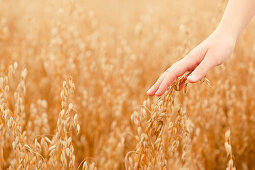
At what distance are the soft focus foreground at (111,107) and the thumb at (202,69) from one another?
122 millimetres

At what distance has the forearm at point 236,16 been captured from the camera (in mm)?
1251

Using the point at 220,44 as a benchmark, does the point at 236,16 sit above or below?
above

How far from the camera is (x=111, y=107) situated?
2.51 m

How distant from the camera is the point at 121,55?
3.15 meters

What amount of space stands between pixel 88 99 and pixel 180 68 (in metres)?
1.36

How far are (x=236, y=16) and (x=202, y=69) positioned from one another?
282mm

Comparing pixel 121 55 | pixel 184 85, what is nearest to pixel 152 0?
pixel 121 55

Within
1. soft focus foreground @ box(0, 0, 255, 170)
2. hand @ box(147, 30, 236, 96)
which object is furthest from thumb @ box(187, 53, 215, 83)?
soft focus foreground @ box(0, 0, 255, 170)

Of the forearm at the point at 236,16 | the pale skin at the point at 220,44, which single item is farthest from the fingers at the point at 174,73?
the forearm at the point at 236,16

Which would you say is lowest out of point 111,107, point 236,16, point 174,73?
point 111,107

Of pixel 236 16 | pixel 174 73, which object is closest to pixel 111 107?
pixel 174 73

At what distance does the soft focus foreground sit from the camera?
1357mm

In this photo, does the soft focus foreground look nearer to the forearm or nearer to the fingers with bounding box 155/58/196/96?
the fingers with bounding box 155/58/196/96

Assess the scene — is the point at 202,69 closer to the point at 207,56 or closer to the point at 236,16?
the point at 207,56
